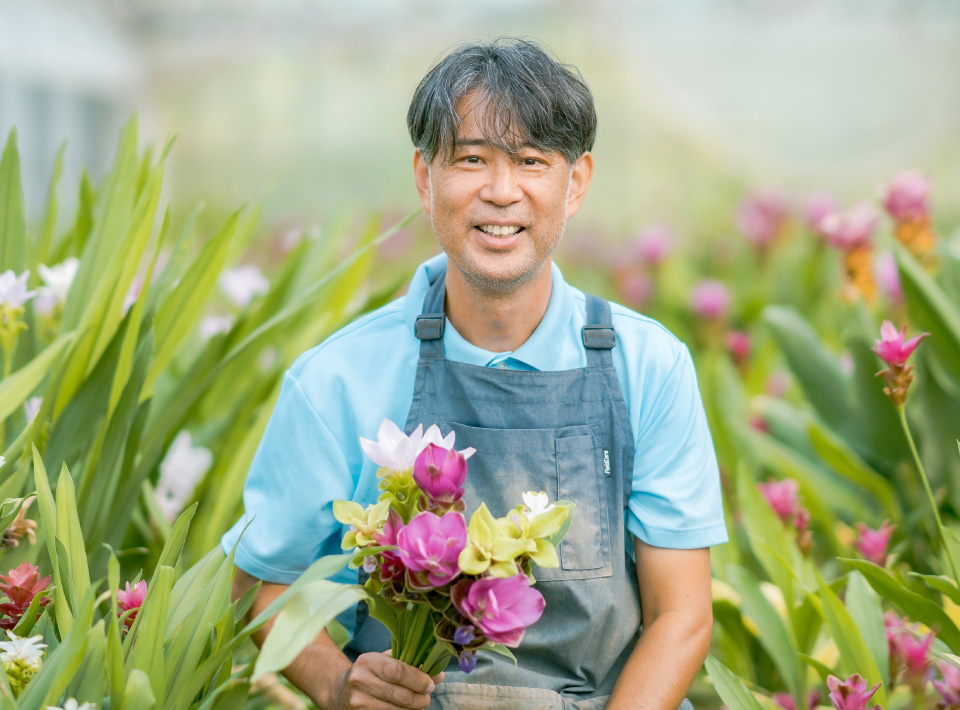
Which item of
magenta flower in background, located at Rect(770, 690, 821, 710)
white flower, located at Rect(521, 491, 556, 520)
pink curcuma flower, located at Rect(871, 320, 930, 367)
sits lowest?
magenta flower in background, located at Rect(770, 690, 821, 710)

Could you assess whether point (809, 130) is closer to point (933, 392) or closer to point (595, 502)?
point (933, 392)

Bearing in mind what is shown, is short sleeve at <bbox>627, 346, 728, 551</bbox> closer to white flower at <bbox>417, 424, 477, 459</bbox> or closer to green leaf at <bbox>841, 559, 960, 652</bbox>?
green leaf at <bbox>841, 559, 960, 652</bbox>

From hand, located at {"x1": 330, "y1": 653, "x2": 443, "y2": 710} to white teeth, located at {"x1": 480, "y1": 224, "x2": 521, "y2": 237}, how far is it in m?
0.59

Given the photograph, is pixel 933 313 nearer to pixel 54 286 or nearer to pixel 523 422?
pixel 523 422

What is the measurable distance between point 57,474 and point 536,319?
824mm

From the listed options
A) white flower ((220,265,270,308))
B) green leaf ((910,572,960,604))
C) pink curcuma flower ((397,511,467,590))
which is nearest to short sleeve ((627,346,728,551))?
green leaf ((910,572,960,604))

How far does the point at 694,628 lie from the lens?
1.32m

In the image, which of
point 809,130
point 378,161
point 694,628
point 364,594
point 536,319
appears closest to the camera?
point 364,594

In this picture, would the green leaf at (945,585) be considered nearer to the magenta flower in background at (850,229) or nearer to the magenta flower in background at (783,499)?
the magenta flower in background at (783,499)

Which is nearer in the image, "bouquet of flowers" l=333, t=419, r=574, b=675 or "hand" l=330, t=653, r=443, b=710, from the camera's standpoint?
"bouquet of flowers" l=333, t=419, r=574, b=675

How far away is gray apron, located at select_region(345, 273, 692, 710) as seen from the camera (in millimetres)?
1302

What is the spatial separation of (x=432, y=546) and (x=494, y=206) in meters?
0.57

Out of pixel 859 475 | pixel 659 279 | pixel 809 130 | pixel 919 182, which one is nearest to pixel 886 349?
pixel 859 475

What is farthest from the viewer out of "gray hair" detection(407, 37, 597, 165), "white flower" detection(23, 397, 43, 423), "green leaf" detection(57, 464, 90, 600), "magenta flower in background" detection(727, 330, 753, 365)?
"magenta flower in background" detection(727, 330, 753, 365)
